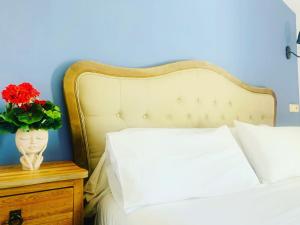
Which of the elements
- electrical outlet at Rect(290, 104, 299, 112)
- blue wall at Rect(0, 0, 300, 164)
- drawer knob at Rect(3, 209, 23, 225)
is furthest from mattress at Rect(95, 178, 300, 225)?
electrical outlet at Rect(290, 104, 299, 112)

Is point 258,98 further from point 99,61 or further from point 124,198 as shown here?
point 124,198

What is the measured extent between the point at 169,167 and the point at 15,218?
614 mm

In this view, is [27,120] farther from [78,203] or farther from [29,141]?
[78,203]

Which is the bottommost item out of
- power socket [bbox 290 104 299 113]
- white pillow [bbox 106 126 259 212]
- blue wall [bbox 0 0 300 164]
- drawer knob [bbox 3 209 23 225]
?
drawer knob [bbox 3 209 23 225]

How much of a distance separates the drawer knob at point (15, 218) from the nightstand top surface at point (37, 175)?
99 mm

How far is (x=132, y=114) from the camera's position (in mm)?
1475

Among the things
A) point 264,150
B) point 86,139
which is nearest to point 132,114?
point 86,139

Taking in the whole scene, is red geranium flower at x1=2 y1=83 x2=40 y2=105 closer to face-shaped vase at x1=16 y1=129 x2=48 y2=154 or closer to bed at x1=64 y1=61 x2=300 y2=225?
face-shaped vase at x1=16 y1=129 x2=48 y2=154

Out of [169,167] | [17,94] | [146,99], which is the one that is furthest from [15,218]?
[146,99]

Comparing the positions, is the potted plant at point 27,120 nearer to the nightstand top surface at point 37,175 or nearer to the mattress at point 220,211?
the nightstand top surface at point 37,175

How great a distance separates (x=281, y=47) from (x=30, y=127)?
2.47 metres

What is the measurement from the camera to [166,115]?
1598 millimetres

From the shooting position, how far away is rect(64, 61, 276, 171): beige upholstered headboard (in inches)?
52.6

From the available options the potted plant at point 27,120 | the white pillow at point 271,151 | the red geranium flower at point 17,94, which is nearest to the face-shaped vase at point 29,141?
the potted plant at point 27,120
